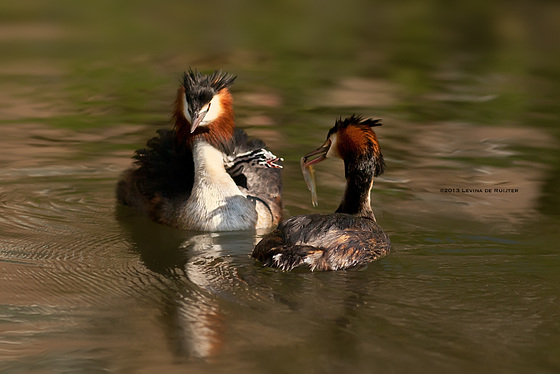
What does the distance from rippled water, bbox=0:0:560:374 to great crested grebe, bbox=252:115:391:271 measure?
0.13 metres

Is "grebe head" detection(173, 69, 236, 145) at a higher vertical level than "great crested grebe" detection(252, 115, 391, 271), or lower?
higher

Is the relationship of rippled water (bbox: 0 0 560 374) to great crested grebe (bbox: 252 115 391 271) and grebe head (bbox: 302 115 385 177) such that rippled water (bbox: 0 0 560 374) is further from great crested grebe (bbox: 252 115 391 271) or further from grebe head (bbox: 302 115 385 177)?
grebe head (bbox: 302 115 385 177)

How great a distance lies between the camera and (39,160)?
1054 cm

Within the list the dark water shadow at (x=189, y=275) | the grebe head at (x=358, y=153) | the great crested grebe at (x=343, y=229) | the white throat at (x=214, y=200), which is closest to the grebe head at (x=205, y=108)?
the white throat at (x=214, y=200)

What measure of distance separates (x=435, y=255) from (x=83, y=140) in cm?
512

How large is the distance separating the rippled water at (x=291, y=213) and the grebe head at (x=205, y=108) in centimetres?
94

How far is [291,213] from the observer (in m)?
9.23

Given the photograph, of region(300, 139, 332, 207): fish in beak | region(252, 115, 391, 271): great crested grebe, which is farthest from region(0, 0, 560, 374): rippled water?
region(300, 139, 332, 207): fish in beak

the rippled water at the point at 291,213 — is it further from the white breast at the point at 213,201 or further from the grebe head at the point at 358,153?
the grebe head at the point at 358,153

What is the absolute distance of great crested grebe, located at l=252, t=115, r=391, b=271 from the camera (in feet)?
24.2

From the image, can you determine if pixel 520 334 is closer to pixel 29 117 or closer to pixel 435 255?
pixel 435 255

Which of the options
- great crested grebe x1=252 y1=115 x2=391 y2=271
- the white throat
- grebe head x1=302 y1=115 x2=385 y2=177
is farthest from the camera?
the white throat

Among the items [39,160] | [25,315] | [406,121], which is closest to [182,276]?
[25,315]

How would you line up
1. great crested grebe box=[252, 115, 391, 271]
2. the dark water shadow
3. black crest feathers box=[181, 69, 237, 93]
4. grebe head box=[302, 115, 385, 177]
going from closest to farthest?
the dark water shadow → great crested grebe box=[252, 115, 391, 271] → grebe head box=[302, 115, 385, 177] → black crest feathers box=[181, 69, 237, 93]
